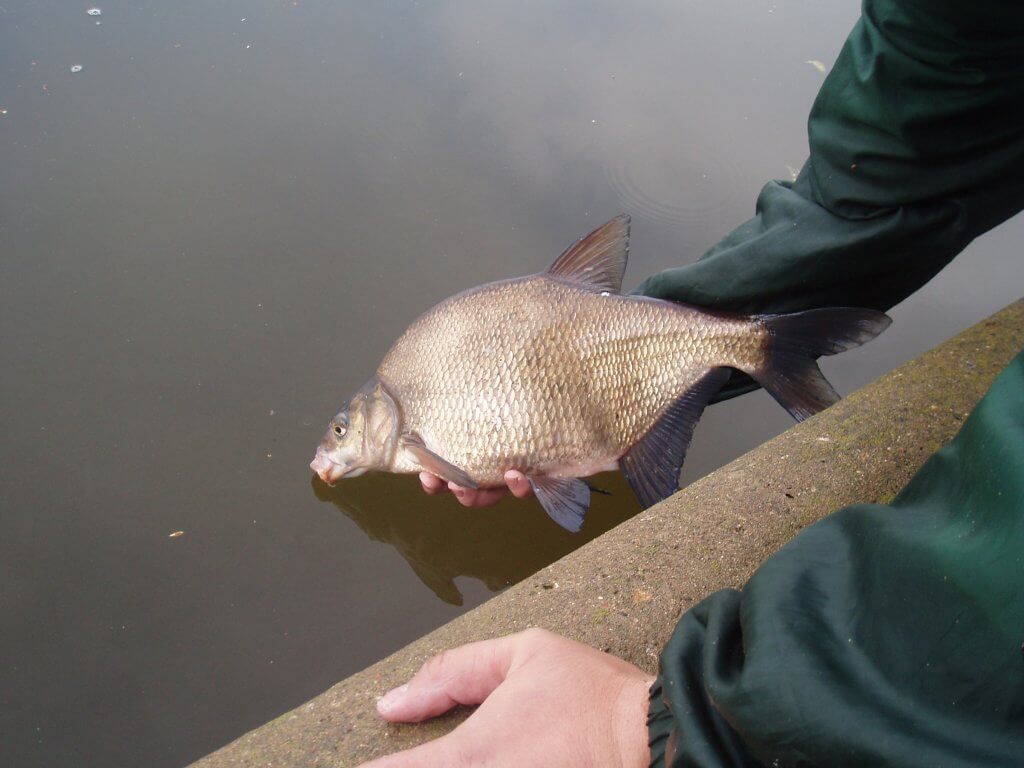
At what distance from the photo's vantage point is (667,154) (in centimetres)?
402

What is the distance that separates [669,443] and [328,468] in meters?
1.00

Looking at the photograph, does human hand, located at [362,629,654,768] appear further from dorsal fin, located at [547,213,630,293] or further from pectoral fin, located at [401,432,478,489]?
dorsal fin, located at [547,213,630,293]

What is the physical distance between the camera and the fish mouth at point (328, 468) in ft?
8.03

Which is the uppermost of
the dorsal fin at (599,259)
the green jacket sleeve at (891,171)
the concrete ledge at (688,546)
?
the green jacket sleeve at (891,171)

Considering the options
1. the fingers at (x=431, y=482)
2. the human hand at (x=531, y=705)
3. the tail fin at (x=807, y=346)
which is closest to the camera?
the human hand at (x=531, y=705)

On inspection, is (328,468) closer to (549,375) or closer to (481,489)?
(481,489)

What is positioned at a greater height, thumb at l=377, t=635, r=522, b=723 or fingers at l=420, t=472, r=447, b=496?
thumb at l=377, t=635, r=522, b=723

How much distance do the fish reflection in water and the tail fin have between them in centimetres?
83

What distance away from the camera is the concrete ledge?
1.27m

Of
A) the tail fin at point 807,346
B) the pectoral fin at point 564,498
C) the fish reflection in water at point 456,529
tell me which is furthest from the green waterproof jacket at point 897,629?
the fish reflection in water at point 456,529

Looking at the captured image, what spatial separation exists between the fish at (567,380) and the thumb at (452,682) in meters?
0.99

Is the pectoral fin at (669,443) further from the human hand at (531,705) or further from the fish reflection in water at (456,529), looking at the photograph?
the human hand at (531,705)

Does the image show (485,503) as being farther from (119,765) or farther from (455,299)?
(119,765)

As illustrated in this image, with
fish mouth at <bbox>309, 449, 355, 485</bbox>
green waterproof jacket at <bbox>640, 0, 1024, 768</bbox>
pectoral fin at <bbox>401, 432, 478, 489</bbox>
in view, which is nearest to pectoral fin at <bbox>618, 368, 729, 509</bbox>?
pectoral fin at <bbox>401, 432, 478, 489</bbox>
